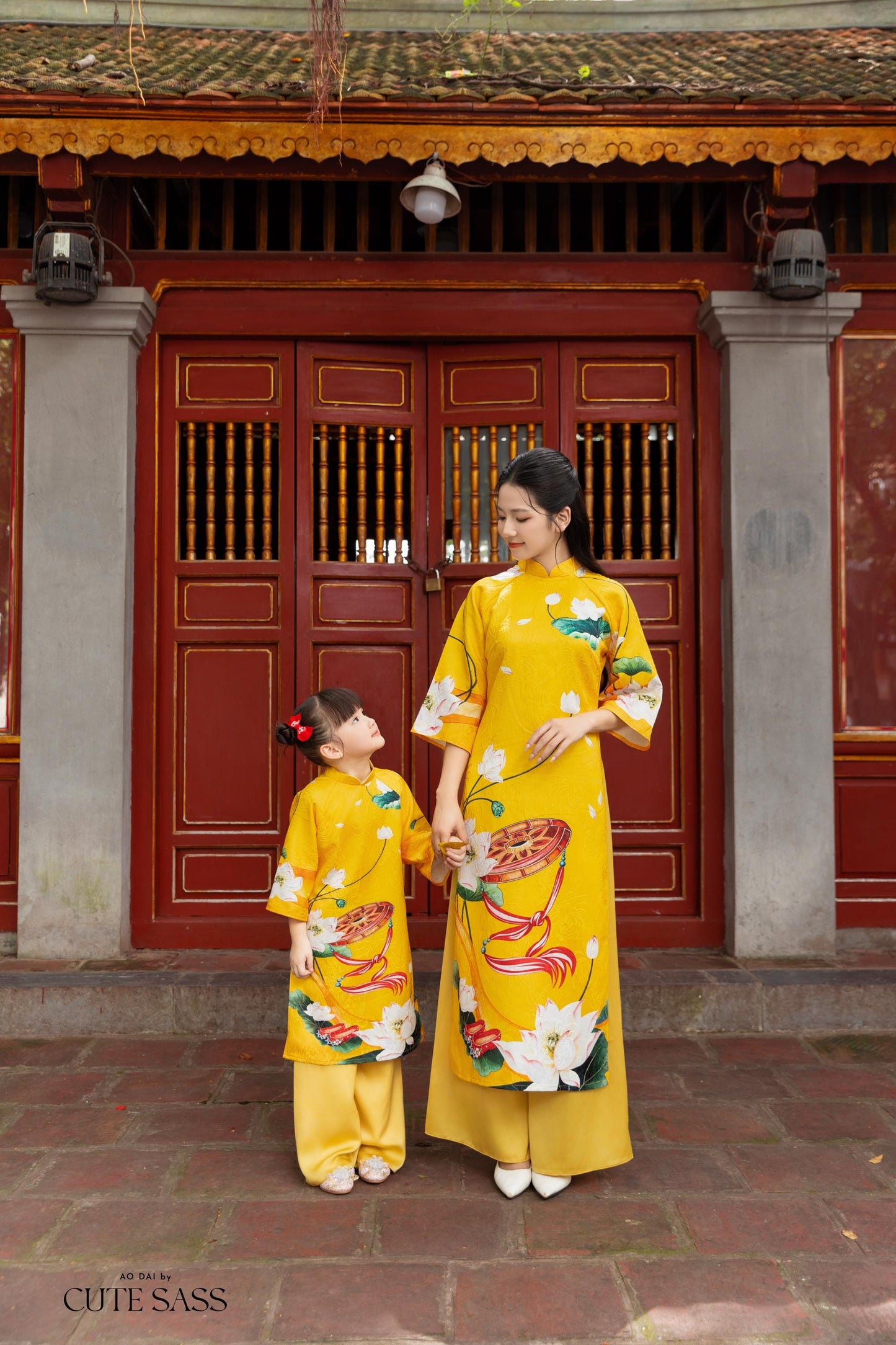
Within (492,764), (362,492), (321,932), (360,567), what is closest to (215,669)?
(360,567)

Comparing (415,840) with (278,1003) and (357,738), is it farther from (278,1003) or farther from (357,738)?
(278,1003)

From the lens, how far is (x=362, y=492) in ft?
16.6

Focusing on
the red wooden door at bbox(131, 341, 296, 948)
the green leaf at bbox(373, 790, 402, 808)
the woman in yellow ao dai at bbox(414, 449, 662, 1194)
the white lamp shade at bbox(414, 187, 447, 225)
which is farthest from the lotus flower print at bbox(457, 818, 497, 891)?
the white lamp shade at bbox(414, 187, 447, 225)

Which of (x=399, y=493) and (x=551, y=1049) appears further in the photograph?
(x=399, y=493)

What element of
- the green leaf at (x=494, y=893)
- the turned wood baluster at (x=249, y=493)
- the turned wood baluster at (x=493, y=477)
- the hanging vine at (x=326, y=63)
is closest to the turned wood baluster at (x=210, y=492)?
the turned wood baluster at (x=249, y=493)

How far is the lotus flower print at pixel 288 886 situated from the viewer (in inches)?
117

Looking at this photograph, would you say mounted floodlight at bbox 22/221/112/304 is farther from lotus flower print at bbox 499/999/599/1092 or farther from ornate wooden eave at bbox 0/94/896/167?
lotus flower print at bbox 499/999/599/1092

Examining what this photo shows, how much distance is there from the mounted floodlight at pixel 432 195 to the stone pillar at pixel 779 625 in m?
1.31

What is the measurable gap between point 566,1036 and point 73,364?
12.0 feet

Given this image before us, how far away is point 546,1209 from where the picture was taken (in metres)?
2.88

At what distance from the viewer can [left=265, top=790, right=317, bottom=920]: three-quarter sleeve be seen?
2.97 metres

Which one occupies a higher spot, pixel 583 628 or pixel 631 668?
pixel 583 628

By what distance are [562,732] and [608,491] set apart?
8.09 feet

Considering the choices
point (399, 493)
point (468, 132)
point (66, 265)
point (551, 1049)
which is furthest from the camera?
point (399, 493)
